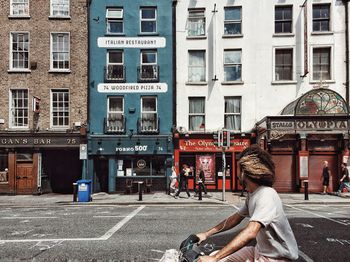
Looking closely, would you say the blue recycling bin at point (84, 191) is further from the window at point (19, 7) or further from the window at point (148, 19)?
the window at point (19, 7)

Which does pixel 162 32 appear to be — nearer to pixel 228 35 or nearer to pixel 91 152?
pixel 228 35

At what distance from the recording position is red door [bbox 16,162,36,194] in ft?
75.5

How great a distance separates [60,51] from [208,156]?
11.2 m

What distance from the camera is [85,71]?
937 inches

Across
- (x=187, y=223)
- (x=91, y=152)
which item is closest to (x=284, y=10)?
(x=91, y=152)

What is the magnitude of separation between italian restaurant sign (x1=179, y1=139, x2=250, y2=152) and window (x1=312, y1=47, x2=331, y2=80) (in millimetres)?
5923

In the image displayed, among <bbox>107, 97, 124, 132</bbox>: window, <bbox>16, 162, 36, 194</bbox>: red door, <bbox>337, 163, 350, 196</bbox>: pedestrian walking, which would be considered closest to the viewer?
<bbox>337, 163, 350, 196</bbox>: pedestrian walking

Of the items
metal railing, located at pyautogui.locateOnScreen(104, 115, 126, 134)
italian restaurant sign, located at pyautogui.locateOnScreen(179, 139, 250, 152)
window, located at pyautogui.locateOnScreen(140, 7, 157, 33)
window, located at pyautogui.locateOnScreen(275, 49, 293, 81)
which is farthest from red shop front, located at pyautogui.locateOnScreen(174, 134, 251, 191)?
window, located at pyautogui.locateOnScreen(140, 7, 157, 33)

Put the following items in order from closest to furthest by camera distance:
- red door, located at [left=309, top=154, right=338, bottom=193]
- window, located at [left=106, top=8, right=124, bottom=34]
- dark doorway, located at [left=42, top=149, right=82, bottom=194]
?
red door, located at [left=309, top=154, right=338, bottom=193] → window, located at [left=106, top=8, right=124, bottom=34] → dark doorway, located at [left=42, top=149, right=82, bottom=194]

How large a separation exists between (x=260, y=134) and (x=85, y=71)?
445 inches

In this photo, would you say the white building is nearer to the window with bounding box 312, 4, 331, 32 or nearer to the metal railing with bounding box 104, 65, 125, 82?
the window with bounding box 312, 4, 331, 32

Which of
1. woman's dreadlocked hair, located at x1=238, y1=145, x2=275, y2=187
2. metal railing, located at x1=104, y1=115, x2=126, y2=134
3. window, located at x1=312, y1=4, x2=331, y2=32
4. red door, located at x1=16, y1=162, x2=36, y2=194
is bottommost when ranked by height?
red door, located at x1=16, y1=162, x2=36, y2=194

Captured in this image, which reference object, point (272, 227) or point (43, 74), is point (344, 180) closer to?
point (43, 74)

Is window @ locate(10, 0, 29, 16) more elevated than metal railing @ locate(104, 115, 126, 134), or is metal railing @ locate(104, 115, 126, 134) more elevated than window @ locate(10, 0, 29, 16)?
window @ locate(10, 0, 29, 16)
